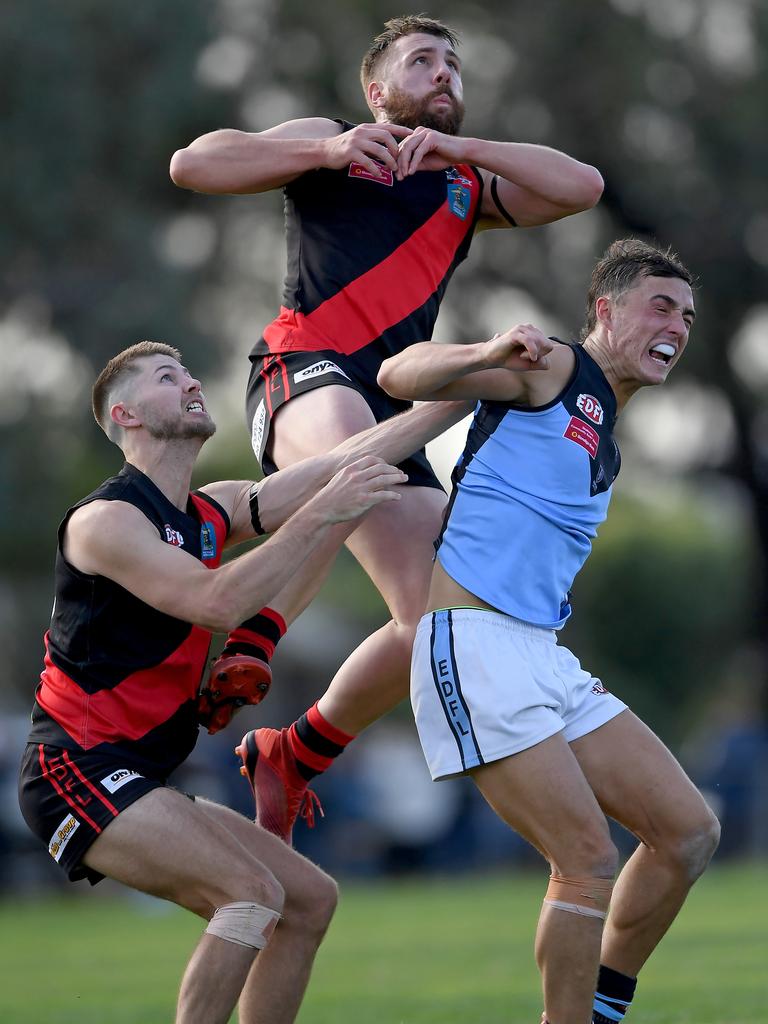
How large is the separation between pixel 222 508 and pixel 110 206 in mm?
17066

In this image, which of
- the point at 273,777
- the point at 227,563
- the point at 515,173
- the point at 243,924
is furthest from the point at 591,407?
the point at 243,924

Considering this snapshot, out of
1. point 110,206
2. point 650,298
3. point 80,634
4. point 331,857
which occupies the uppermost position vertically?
point 110,206

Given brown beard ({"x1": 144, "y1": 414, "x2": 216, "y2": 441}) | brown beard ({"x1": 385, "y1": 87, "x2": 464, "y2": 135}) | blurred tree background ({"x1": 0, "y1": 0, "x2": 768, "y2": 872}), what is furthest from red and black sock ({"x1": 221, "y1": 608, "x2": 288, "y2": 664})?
blurred tree background ({"x1": 0, "y1": 0, "x2": 768, "y2": 872})

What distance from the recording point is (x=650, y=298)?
5.48 meters

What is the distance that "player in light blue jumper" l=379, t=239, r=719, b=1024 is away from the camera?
17.0 feet

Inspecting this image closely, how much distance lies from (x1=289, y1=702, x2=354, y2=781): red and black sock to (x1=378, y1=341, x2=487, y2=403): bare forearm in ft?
4.62

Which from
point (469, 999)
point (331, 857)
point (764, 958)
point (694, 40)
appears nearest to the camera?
point (469, 999)

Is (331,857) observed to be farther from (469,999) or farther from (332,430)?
(332,430)

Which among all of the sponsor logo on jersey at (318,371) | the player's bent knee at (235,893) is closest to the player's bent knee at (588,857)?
the player's bent knee at (235,893)

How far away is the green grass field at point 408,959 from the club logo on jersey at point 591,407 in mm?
3563

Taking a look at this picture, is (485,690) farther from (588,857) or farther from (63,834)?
(63,834)

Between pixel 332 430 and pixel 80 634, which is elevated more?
pixel 332 430

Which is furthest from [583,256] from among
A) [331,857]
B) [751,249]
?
[331,857]

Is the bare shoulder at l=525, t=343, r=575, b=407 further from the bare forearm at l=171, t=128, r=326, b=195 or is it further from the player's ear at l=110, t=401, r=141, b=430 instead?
the player's ear at l=110, t=401, r=141, b=430
